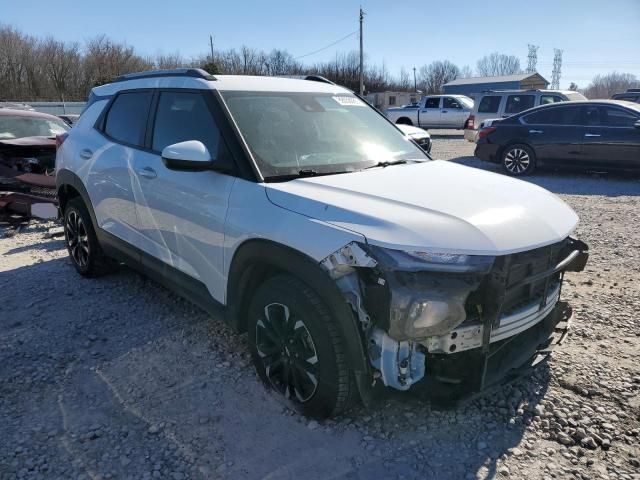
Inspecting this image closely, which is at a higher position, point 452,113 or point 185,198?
point 452,113

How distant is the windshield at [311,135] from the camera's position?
3.07 m

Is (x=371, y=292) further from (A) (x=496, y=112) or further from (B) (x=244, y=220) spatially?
(A) (x=496, y=112)

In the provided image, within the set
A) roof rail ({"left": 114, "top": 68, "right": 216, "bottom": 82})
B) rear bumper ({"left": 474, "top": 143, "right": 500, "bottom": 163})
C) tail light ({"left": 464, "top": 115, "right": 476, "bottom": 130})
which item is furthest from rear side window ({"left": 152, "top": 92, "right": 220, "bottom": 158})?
tail light ({"left": 464, "top": 115, "right": 476, "bottom": 130})

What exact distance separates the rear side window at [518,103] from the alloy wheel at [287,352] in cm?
1513

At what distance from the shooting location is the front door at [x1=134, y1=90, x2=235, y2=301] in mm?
3053

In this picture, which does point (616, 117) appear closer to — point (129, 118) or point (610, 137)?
point (610, 137)

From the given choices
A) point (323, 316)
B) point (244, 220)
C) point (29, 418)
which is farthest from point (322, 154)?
point (29, 418)

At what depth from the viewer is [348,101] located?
4000 millimetres

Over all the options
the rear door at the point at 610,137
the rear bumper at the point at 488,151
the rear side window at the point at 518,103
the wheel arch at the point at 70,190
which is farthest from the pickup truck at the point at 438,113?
the wheel arch at the point at 70,190

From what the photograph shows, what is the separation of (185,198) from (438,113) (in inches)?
852

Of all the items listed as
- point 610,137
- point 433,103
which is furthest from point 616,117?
point 433,103

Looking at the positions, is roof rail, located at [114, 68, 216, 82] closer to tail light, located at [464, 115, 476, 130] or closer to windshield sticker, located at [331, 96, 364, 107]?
windshield sticker, located at [331, 96, 364, 107]

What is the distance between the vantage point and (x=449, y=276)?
2.27 metres

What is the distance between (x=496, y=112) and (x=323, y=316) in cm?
1579
